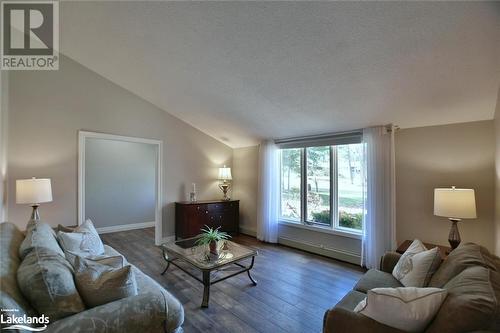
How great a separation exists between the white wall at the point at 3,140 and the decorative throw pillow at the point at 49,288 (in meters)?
2.38

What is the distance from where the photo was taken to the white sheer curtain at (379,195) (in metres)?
3.22

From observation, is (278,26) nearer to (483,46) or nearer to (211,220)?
(483,46)

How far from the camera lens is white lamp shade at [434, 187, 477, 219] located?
233 centimetres

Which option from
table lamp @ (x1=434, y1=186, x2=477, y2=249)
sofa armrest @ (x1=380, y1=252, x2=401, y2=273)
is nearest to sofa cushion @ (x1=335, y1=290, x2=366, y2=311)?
sofa armrest @ (x1=380, y1=252, x2=401, y2=273)

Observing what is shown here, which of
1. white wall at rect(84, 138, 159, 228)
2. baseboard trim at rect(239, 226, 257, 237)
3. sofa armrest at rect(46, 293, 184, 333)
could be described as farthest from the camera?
white wall at rect(84, 138, 159, 228)

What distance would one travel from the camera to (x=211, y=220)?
4.84 m

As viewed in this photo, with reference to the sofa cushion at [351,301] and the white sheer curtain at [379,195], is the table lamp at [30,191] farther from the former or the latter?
the white sheer curtain at [379,195]

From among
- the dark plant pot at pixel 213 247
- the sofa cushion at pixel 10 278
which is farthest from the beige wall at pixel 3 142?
the dark plant pot at pixel 213 247

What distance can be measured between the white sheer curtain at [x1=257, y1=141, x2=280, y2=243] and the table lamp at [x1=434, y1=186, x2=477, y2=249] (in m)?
2.68

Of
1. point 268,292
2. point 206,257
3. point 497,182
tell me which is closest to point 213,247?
point 206,257

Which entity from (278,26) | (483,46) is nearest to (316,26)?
(278,26)

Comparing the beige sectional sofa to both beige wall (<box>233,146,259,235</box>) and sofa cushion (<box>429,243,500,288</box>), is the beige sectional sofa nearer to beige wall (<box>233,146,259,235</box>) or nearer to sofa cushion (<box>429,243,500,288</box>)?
sofa cushion (<box>429,243,500,288</box>)

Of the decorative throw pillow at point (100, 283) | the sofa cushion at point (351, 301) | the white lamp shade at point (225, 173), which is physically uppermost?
the white lamp shade at point (225, 173)

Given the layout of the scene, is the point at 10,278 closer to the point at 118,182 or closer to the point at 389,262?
the point at 389,262
